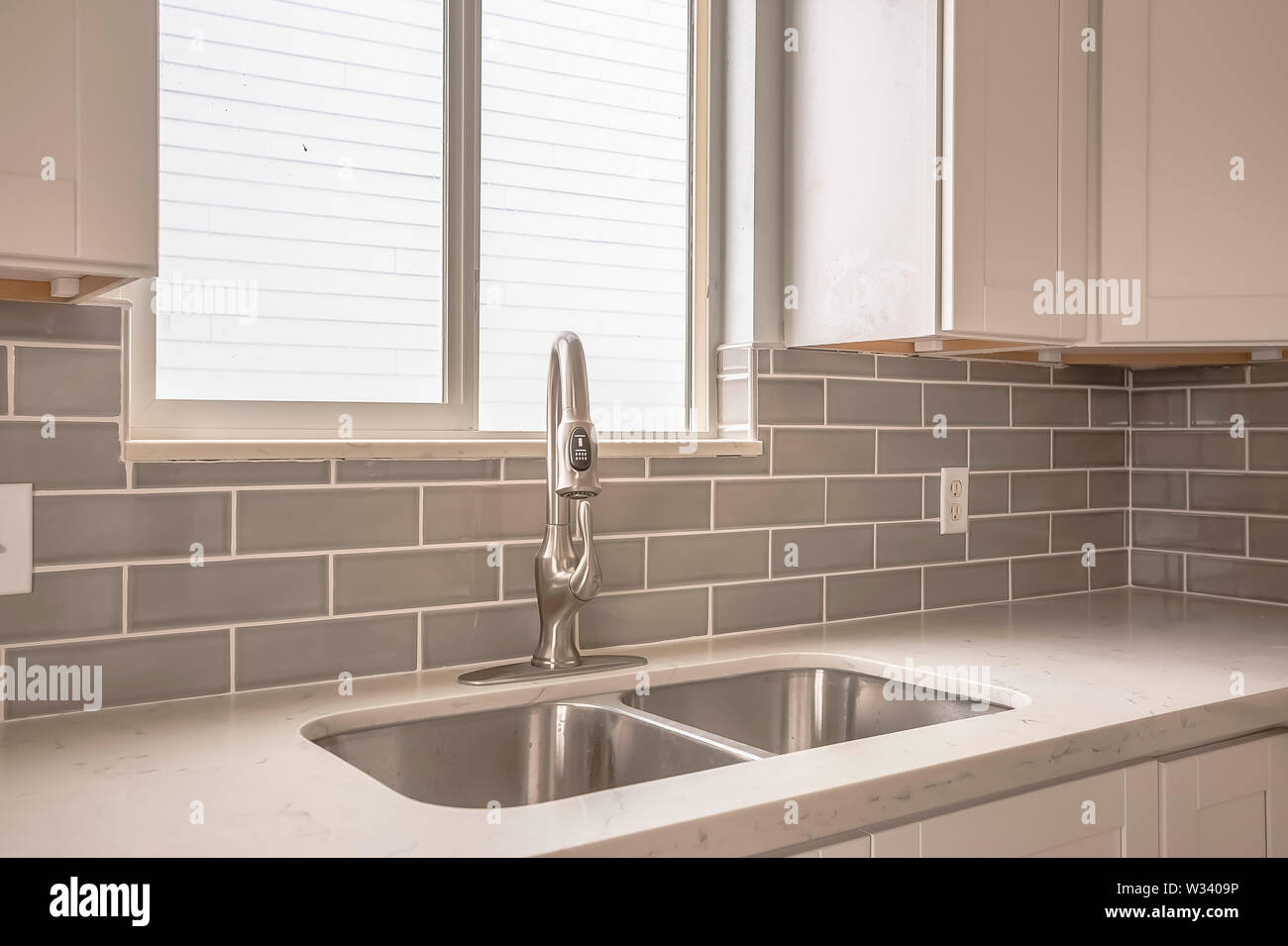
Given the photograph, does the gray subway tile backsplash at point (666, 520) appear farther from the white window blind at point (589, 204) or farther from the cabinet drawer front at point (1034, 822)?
the cabinet drawer front at point (1034, 822)

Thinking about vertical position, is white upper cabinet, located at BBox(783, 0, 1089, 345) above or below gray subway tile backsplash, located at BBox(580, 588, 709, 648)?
above

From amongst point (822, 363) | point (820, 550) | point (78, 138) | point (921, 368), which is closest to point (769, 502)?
point (820, 550)

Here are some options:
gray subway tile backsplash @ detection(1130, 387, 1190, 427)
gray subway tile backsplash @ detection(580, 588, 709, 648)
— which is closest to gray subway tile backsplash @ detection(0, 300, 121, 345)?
gray subway tile backsplash @ detection(580, 588, 709, 648)

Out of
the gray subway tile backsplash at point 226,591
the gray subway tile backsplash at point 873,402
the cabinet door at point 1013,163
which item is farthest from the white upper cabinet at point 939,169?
the gray subway tile backsplash at point 226,591

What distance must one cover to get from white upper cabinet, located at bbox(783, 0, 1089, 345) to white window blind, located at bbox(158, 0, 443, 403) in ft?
1.98

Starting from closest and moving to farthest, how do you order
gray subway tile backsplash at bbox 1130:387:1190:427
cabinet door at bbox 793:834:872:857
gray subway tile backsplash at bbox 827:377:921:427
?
cabinet door at bbox 793:834:872:857 < gray subway tile backsplash at bbox 827:377:921:427 < gray subway tile backsplash at bbox 1130:387:1190:427

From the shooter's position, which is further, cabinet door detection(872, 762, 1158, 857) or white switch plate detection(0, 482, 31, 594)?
white switch plate detection(0, 482, 31, 594)

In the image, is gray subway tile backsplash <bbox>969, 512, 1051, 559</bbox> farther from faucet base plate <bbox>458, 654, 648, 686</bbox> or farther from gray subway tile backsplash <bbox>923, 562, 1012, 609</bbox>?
faucet base plate <bbox>458, 654, 648, 686</bbox>

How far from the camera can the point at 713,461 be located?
1682 mm

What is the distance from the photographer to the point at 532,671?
1.39 metres

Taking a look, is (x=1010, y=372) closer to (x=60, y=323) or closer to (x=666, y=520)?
(x=666, y=520)

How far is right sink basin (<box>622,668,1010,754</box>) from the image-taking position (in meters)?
1.43

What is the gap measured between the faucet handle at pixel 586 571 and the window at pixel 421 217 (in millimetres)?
257

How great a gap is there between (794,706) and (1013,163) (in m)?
0.84
